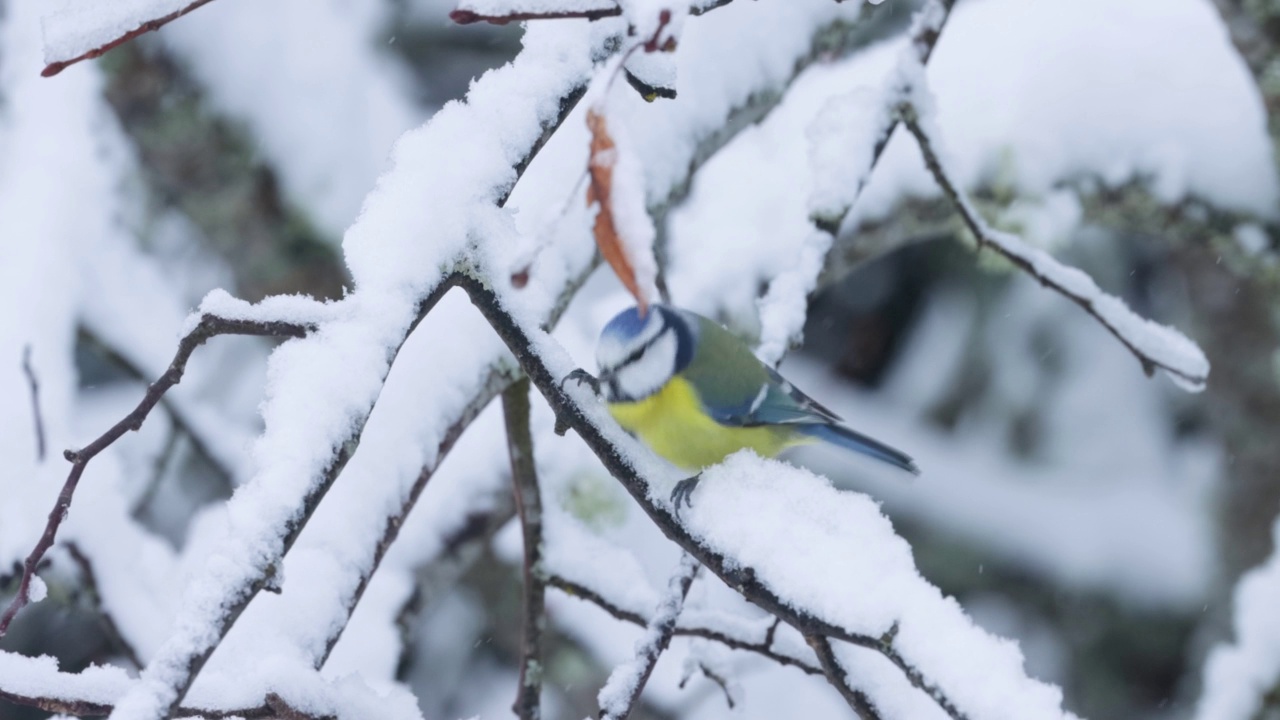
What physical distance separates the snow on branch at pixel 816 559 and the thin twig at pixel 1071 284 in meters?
0.66

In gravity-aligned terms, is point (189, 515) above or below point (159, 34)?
below

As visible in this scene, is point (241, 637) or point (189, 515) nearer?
point (241, 637)

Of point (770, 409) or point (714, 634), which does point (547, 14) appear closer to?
point (714, 634)

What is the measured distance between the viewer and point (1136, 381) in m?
3.60

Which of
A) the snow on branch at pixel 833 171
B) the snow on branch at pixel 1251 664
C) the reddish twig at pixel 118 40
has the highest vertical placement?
the snow on branch at pixel 833 171

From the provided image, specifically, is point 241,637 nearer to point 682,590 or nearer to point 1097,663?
point 682,590

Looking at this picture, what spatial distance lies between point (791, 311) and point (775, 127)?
3.38 feet

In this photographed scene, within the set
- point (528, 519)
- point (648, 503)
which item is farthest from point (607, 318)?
point (648, 503)

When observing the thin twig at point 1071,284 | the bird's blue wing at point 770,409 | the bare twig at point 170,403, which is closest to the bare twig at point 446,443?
the bird's blue wing at point 770,409

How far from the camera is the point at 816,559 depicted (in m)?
0.77

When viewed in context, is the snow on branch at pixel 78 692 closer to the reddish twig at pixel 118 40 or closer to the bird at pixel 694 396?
the reddish twig at pixel 118 40

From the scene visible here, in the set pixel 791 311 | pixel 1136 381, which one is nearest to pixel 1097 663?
pixel 1136 381

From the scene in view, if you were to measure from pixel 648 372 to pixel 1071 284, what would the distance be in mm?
552

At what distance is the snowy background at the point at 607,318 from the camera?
2.48 ft
